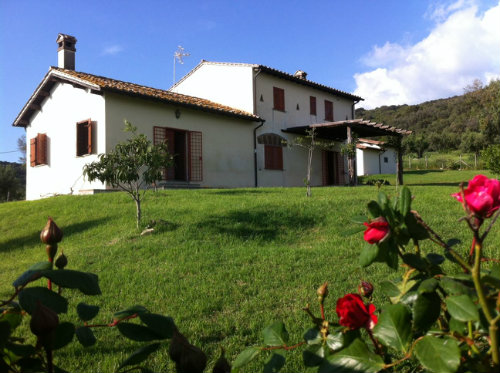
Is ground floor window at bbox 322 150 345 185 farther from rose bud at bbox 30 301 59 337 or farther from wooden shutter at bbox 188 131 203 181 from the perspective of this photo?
rose bud at bbox 30 301 59 337

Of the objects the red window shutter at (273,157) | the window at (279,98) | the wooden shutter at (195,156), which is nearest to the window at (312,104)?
the window at (279,98)

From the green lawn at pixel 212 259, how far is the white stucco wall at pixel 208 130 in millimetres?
3850

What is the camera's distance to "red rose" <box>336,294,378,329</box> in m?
0.76

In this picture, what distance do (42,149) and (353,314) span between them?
15.6m

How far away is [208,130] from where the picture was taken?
Result: 14383 mm

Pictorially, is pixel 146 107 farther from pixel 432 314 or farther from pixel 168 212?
pixel 432 314

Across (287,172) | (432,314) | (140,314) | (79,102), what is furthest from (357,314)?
(287,172)

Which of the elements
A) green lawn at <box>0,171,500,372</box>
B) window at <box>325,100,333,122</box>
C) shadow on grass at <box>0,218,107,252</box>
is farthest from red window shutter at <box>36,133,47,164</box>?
window at <box>325,100,333,122</box>

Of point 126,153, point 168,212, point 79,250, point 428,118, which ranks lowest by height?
point 79,250

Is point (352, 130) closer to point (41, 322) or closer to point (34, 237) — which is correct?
point (34, 237)

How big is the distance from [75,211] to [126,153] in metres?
2.61

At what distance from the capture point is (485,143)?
126 feet

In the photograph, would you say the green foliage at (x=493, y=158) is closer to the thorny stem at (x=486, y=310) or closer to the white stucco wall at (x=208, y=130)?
the white stucco wall at (x=208, y=130)

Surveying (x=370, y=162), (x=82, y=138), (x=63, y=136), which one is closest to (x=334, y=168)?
(x=82, y=138)
